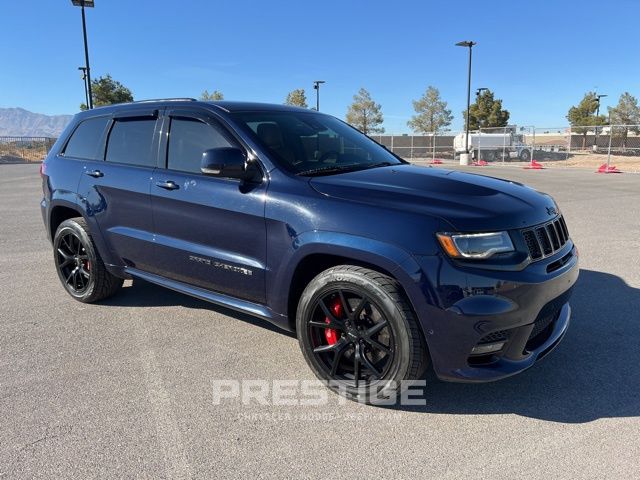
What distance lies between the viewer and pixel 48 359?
3.59m

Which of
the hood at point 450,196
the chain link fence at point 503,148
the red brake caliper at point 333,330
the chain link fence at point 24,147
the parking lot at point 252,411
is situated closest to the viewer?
the parking lot at point 252,411

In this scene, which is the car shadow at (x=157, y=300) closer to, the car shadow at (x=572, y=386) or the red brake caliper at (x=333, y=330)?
the red brake caliper at (x=333, y=330)

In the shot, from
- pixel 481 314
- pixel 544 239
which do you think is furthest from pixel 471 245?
pixel 544 239

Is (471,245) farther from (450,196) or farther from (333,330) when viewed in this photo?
(333,330)

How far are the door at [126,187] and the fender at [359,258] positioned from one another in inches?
53.5

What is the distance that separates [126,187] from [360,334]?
234 centimetres

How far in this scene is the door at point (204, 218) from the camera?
3.31 metres

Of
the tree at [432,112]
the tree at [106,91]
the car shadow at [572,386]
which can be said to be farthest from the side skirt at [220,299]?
the tree at [432,112]

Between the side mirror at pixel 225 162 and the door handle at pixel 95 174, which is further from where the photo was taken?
the door handle at pixel 95 174

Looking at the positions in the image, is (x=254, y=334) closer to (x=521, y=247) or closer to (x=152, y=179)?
(x=152, y=179)

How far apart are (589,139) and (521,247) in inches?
2279

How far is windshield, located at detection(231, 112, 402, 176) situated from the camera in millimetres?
Answer: 3449

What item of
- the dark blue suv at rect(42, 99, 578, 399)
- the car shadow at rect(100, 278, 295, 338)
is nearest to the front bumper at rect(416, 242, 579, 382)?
the dark blue suv at rect(42, 99, 578, 399)

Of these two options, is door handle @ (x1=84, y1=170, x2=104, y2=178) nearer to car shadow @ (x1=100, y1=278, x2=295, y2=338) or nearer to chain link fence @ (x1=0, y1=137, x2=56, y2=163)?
car shadow @ (x1=100, y1=278, x2=295, y2=338)
